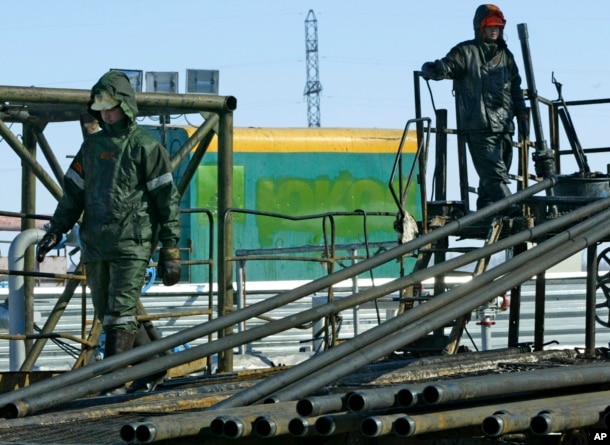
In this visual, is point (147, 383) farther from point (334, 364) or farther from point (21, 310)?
point (21, 310)

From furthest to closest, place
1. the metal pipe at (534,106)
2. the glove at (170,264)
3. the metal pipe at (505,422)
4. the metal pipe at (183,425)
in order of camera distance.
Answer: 1. the metal pipe at (534,106)
2. the glove at (170,264)
3. the metal pipe at (183,425)
4. the metal pipe at (505,422)

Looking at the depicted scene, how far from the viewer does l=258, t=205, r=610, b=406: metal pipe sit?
550 cm

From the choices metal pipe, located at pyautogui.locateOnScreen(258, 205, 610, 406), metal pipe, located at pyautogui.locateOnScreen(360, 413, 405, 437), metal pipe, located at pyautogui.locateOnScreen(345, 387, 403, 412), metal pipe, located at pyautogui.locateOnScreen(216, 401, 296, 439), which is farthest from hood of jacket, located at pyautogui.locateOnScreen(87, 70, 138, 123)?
metal pipe, located at pyautogui.locateOnScreen(360, 413, 405, 437)

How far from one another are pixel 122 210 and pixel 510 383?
13.0ft

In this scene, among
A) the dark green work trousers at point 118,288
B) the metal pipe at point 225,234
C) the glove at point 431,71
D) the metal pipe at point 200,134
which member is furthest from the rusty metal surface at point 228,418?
the glove at point 431,71

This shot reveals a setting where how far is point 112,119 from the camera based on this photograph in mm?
8391

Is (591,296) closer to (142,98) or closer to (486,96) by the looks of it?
(486,96)

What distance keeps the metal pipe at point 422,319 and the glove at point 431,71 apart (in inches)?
172

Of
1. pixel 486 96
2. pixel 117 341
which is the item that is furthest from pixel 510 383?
pixel 486 96

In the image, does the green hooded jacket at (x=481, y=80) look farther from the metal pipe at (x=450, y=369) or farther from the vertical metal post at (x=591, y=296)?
the vertical metal post at (x=591, y=296)

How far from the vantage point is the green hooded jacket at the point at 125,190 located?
27.3 feet

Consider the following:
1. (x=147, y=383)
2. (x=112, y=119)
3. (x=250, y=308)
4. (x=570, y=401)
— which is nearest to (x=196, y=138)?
(x=112, y=119)

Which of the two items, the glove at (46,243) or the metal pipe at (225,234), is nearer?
the glove at (46,243)

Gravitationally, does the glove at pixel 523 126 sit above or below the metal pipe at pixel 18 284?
above
